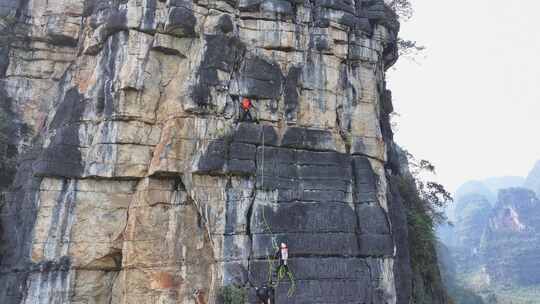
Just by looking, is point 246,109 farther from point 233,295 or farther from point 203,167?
point 233,295

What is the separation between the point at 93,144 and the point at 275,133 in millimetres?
5295

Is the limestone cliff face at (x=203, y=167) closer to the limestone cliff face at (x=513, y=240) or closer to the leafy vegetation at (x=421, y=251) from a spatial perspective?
the leafy vegetation at (x=421, y=251)

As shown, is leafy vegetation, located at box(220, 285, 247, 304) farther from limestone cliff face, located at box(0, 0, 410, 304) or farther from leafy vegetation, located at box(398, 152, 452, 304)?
leafy vegetation, located at box(398, 152, 452, 304)

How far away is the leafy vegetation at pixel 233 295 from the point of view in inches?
428

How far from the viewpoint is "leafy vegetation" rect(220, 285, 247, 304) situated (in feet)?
35.7

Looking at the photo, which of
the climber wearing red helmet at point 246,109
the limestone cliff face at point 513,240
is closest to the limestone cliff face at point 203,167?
the climber wearing red helmet at point 246,109

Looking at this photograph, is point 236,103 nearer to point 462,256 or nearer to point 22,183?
point 22,183

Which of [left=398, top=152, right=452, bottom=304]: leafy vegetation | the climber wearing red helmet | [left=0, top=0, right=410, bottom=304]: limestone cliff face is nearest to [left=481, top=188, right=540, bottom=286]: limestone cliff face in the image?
[left=398, top=152, right=452, bottom=304]: leafy vegetation

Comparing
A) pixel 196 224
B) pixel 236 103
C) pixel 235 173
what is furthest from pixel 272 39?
pixel 196 224

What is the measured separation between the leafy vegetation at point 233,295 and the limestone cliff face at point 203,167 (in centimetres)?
28

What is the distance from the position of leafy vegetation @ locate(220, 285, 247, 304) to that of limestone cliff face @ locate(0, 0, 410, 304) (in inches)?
10.9

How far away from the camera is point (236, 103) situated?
12.8m

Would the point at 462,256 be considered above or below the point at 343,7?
below

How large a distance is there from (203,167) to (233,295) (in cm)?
348
